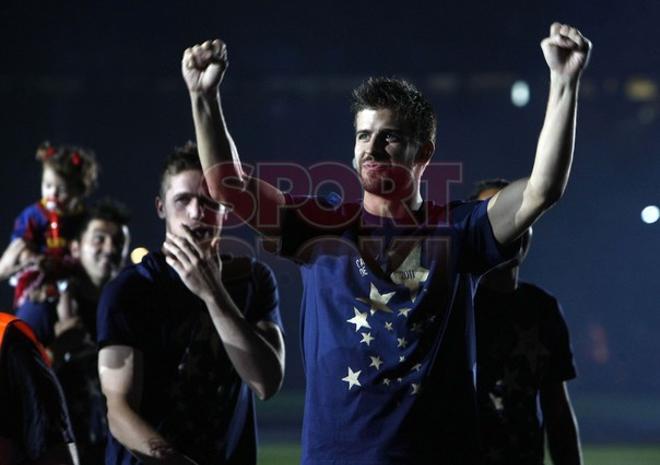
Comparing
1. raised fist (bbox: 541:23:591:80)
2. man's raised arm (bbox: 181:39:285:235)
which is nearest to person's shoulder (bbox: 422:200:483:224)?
raised fist (bbox: 541:23:591:80)

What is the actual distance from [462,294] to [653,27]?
1667 cm

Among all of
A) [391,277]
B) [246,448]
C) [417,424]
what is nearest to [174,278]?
[246,448]

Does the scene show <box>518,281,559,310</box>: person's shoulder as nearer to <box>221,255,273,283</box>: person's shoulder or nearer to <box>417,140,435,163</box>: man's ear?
<box>221,255,273,283</box>: person's shoulder

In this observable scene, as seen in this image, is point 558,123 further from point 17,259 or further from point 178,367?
point 17,259

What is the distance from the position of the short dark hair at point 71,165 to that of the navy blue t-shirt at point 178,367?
→ 379 centimetres

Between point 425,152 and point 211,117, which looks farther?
point 425,152

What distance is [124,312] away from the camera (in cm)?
353

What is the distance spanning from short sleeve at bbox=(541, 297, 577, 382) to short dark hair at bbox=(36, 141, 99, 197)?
4.16m

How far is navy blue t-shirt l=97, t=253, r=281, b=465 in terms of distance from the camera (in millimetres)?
3467

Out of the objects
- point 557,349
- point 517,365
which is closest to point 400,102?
point 517,365

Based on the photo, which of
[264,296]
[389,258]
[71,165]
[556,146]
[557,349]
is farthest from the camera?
[71,165]

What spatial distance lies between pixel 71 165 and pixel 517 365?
4.25 metres

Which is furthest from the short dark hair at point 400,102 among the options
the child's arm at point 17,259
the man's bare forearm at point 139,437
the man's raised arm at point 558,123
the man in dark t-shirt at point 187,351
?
the child's arm at point 17,259

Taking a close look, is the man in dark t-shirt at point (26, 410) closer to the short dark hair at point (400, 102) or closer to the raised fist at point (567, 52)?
the short dark hair at point (400, 102)
